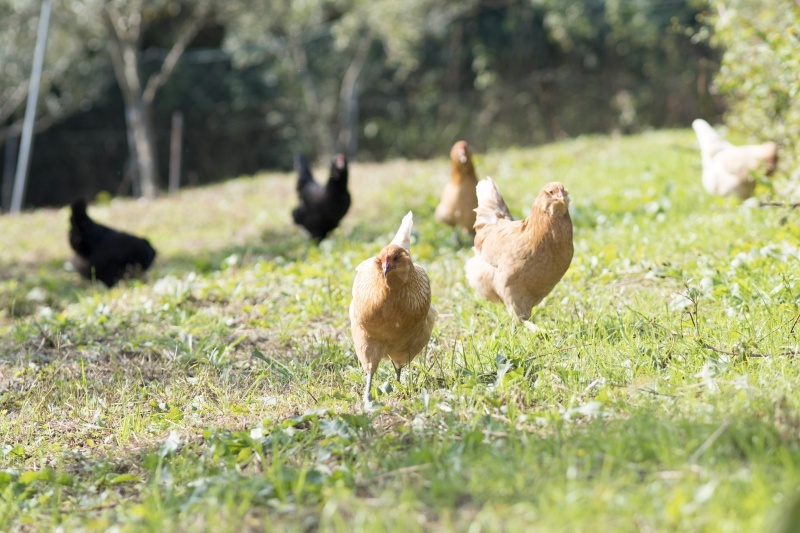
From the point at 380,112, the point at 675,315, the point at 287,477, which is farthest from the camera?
the point at 380,112

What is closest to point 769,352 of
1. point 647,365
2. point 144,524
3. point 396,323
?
point 647,365

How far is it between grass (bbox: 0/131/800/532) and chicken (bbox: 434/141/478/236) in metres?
0.23

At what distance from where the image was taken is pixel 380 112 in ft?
67.3

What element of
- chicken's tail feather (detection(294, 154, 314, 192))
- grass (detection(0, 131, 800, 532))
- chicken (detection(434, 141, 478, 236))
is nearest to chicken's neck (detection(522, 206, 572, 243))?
grass (detection(0, 131, 800, 532))

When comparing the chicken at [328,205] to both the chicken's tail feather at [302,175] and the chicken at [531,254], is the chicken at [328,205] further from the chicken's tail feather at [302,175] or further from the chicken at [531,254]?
the chicken at [531,254]

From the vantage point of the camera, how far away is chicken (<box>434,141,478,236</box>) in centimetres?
688

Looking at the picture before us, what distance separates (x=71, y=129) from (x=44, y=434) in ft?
57.5

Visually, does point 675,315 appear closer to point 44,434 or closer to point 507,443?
point 507,443

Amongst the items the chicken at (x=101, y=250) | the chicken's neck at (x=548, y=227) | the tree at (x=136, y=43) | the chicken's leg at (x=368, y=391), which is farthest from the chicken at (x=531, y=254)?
the tree at (x=136, y=43)

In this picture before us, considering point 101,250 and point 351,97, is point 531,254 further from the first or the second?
point 351,97

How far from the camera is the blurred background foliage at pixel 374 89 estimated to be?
59.7 ft

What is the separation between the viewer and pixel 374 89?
2023 centimetres

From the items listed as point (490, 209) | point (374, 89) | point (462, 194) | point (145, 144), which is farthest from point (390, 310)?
point (374, 89)

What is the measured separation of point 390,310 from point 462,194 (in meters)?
3.30
